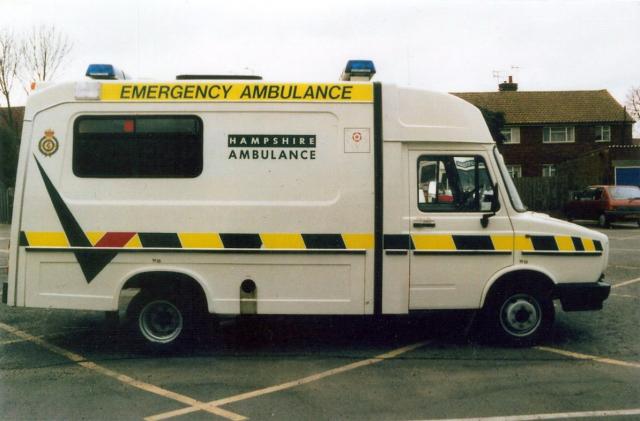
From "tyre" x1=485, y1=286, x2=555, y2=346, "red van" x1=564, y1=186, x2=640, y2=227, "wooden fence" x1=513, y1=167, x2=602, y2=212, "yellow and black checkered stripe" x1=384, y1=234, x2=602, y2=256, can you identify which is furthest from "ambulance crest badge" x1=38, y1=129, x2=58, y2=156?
"wooden fence" x1=513, y1=167, x2=602, y2=212

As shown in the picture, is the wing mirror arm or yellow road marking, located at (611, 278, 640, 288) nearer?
the wing mirror arm

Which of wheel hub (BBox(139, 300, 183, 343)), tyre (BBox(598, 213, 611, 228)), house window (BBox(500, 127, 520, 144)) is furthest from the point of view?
house window (BBox(500, 127, 520, 144))

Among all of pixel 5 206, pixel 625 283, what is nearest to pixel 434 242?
pixel 625 283

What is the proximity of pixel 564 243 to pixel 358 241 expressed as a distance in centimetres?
222

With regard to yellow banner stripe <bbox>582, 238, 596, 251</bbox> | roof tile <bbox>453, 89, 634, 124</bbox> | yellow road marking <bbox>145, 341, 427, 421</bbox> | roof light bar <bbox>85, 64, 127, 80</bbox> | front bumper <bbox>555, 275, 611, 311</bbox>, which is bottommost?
yellow road marking <bbox>145, 341, 427, 421</bbox>

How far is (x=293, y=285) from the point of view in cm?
655

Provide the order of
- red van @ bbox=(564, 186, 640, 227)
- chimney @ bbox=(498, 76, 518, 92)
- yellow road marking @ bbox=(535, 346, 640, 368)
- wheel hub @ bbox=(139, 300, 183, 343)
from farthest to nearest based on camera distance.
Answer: chimney @ bbox=(498, 76, 518, 92) < red van @ bbox=(564, 186, 640, 227) < wheel hub @ bbox=(139, 300, 183, 343) < yellow road marking @ bbox=(535, 346, 640, 368)

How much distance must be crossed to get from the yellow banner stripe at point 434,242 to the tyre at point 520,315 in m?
0.80

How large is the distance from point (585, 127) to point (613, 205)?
2174cm

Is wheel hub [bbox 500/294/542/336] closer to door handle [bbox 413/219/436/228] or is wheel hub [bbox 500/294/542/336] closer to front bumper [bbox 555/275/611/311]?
front bumper [bbox 555/275/611/311]

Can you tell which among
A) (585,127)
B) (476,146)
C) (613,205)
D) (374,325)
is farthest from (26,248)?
(585,127)

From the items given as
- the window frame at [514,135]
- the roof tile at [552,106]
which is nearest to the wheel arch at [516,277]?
the roof tile at [552,106]

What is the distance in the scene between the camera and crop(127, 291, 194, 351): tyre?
21.8 feet

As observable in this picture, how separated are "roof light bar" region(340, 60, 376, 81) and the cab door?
97 cm
